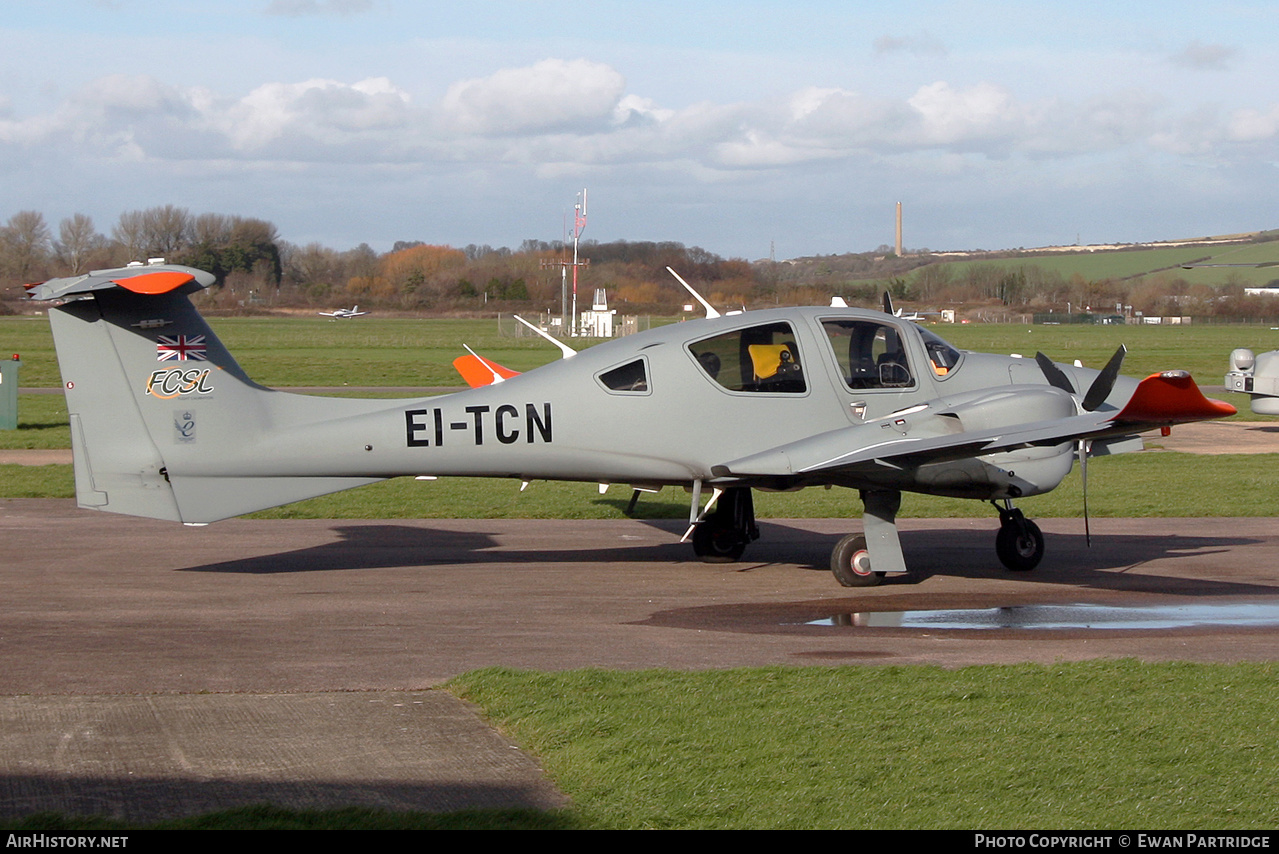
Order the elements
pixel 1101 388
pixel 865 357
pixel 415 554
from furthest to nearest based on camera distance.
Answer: pixel 415 554 < pixel 865 357 < pixel 1101 388

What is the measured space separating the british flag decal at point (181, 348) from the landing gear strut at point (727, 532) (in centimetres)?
522

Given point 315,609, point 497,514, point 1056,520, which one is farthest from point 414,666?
point 1056,520

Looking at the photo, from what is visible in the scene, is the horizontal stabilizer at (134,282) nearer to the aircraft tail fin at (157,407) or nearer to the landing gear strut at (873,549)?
the aircraft tail fin at (157,407)

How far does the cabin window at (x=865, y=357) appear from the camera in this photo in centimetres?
1167

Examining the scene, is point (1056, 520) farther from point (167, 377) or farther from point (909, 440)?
point (167, 377)

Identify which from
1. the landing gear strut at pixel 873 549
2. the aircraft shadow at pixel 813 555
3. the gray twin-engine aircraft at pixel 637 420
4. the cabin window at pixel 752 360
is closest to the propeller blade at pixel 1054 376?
the gray twin-engine aircraft at pixel 637 420

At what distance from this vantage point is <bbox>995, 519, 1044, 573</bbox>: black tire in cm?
1197

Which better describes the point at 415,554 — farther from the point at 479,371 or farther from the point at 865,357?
the point at 865,357

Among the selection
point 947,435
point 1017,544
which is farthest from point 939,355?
point 1017,544

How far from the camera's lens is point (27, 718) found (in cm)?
684

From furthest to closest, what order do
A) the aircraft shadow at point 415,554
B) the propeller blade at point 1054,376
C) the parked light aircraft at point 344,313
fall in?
1. the parked light aircraft at point 344,313
2. the aircraft shadow at point 415,554
3. the propeller blade at point 1054,376

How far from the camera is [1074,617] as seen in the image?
1001 centimetres

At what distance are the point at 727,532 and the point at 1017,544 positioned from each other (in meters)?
2.93

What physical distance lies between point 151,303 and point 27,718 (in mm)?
4734
